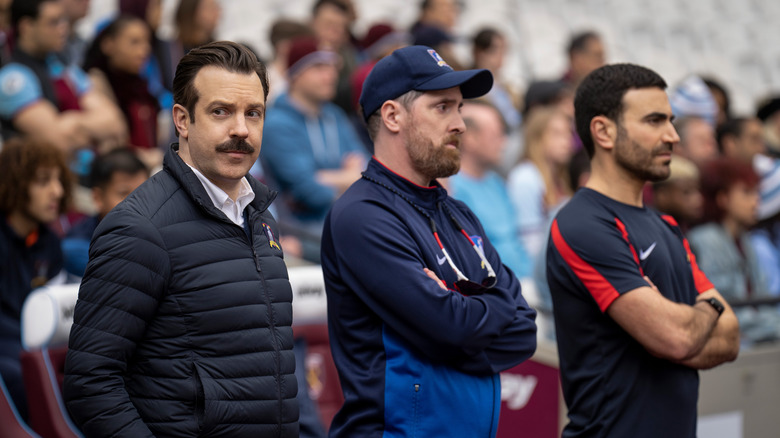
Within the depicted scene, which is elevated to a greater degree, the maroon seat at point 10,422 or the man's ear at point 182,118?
the man's ear at point 182,118

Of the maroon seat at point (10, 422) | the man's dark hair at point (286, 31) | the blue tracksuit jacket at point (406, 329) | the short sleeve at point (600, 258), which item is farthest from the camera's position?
the man's dark hair at point (286, 31)

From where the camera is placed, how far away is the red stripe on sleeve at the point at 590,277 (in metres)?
3.12

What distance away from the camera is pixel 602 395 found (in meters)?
3.16

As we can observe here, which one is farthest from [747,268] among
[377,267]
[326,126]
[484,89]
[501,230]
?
[377,267]

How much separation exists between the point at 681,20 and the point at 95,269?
13926 mm

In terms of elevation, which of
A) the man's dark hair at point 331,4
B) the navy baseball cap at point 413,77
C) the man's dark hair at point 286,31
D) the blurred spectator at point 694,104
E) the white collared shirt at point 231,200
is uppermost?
the man's dark hair at point 331,4

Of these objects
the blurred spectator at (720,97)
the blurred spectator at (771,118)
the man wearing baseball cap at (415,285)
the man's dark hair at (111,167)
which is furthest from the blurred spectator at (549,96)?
the man wearing baseball cap at (415,285)

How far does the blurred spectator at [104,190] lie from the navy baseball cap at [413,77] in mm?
2075

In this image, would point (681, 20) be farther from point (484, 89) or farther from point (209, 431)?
point (209, 431)

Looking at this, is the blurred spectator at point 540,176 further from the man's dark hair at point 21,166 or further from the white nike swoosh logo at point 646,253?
the man's dark hair at point 21,166

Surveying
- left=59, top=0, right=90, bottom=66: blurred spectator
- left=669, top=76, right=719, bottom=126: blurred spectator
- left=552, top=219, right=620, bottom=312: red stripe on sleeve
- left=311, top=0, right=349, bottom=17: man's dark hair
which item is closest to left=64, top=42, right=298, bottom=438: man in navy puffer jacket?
left=552, top=219, right=620, bottom=312: red stripe on sleeve

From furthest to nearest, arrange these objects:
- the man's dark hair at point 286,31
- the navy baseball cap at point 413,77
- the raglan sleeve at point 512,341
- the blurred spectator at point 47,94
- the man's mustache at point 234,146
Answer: the man's dark hair at point 286,31 → the blurred spectator at point 47,94 → the navy baseball cap at point 413,77 → the raglan sleeve at point 512,341 → the man's mustache at point 234,146

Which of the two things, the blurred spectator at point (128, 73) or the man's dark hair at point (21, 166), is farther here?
the blurred spectator at point (128, 73)

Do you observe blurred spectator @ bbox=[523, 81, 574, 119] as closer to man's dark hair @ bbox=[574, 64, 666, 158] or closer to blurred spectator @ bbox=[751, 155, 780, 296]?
blurred spectator @ bbox=[751, 155, 780, 296]
